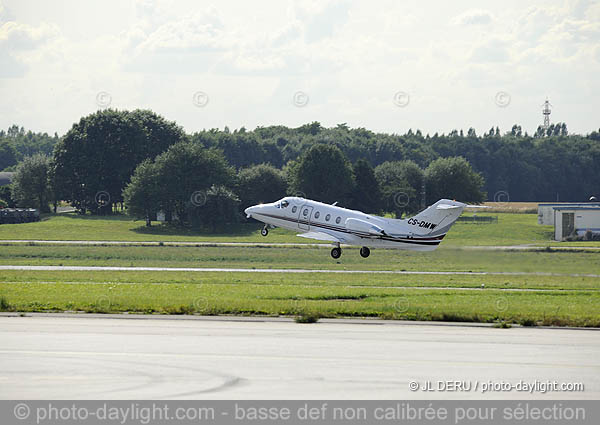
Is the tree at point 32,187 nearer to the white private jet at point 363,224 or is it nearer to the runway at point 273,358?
the white private jet at point 363,224

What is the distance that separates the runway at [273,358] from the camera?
20656mm

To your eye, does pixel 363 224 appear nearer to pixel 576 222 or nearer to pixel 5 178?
pixel 576 222

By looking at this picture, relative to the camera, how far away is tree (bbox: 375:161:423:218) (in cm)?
12375

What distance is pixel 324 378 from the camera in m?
22.0

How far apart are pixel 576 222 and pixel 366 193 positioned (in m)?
34.1

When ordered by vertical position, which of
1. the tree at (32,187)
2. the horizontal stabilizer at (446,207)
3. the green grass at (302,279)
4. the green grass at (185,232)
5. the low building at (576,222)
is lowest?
the green grass at (302,279)

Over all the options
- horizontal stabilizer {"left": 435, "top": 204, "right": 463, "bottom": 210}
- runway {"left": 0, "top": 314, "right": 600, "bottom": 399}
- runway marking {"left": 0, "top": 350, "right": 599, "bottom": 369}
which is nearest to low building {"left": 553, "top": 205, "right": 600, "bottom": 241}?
horizontal stabilizer {"left": 435, "top": 204, "right": 463, "bottom": 210}

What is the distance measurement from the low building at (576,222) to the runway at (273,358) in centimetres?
7122

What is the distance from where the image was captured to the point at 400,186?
4958 inches

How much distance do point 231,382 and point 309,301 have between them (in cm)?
1888

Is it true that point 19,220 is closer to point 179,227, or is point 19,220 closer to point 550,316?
point 179,227

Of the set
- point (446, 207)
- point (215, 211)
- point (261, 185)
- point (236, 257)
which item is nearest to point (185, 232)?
point (215, 211)

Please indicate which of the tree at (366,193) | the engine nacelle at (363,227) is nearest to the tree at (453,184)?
the tree at (366,193)

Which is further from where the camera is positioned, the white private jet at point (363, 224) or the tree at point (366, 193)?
the tree at point (366, 193)
